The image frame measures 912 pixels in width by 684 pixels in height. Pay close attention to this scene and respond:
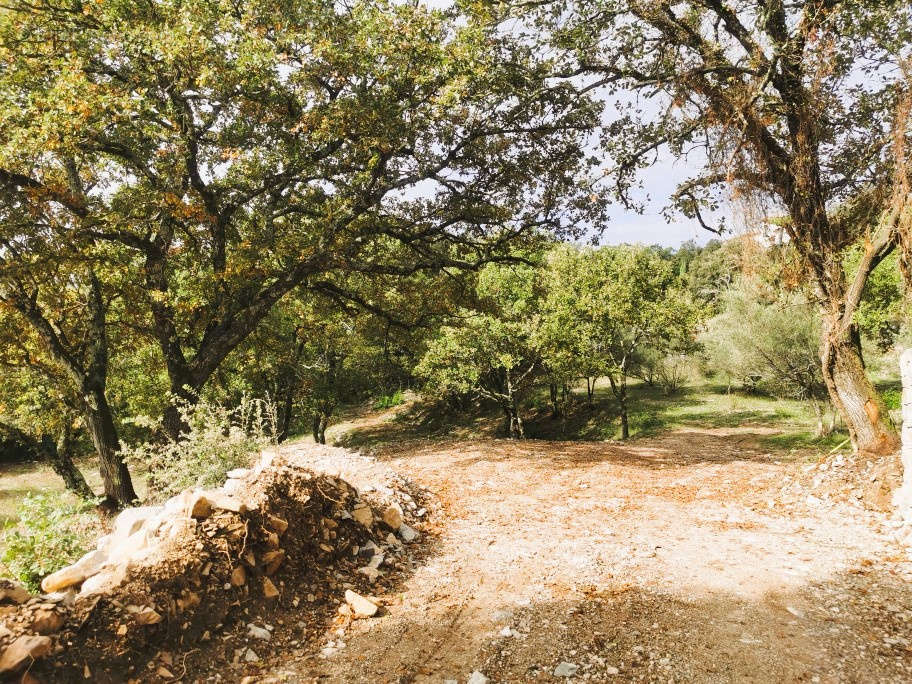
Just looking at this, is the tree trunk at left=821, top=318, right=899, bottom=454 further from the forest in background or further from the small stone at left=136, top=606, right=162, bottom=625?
the small stone at left=136, top=606, right=162, bottom=625

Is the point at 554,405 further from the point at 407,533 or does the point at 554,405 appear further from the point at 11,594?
the point at 11,594

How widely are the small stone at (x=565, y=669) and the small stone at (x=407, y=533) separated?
278 centimetres

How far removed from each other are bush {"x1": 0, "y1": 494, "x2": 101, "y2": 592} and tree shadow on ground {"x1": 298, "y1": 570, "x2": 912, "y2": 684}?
275cm

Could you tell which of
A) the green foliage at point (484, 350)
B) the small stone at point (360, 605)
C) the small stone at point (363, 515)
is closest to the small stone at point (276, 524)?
the small stone at point (360, 605)

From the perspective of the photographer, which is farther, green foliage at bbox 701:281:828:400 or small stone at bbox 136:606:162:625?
green foliage at bbox 701:281:828:400

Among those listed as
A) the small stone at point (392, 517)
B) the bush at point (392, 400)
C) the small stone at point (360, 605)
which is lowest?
the bush at point (392, 400)

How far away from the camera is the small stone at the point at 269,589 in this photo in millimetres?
4410

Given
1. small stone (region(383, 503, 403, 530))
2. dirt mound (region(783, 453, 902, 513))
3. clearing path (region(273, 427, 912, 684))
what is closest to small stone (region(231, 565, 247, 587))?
clearing path (region(273, 427, 912, 684))

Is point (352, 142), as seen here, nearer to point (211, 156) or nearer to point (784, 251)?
point (211, 156)

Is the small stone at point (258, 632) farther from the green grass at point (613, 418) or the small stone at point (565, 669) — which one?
the green grass at point (613, 418)

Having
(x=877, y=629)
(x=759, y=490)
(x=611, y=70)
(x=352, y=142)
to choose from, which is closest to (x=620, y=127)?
(x=611, y=70)

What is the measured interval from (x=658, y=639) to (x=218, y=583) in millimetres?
3604

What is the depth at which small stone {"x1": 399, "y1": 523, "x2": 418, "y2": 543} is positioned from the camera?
6012 mm

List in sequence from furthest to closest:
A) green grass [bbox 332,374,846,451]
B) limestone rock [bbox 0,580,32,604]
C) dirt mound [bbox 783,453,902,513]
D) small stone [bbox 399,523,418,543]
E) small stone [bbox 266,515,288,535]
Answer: green grass [bbox 332,374,846,451]
dirt mound [bbox 783,453,902,513]
small stone [bbox 399,523,418,543]
small stone [bbox 266,515,288,535]
limestone rock [bbox 0,580,32,604]
